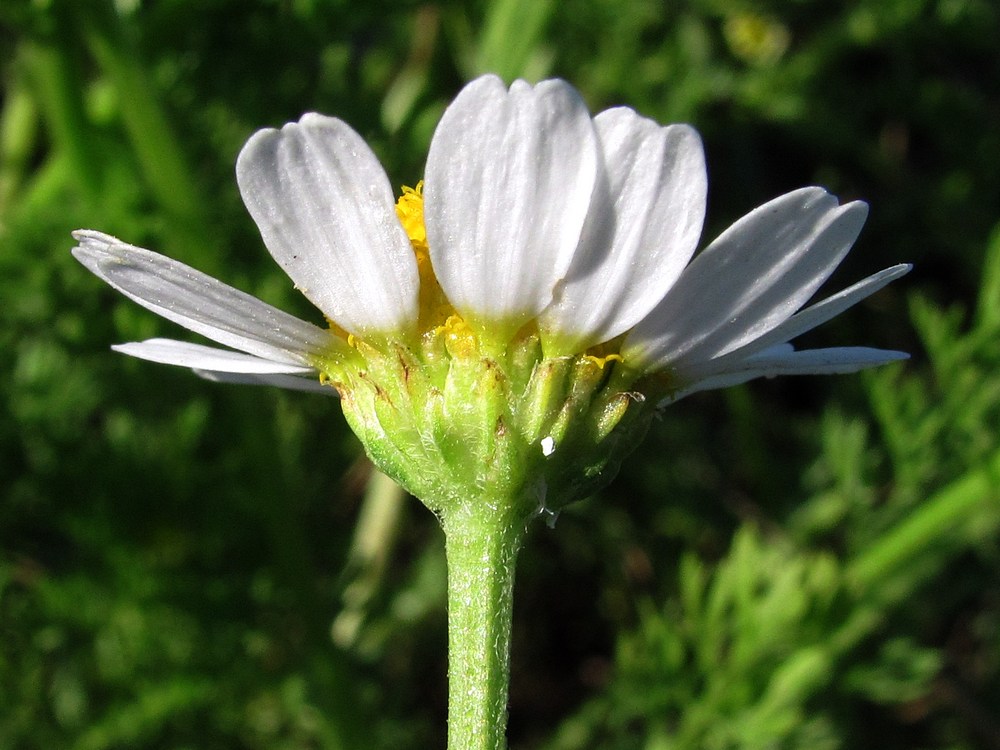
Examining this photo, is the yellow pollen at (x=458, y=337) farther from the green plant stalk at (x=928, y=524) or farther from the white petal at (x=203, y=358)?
the green plant stalk at (x=928, y=524)

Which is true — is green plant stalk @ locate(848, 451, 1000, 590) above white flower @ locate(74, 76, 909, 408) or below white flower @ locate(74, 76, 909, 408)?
above

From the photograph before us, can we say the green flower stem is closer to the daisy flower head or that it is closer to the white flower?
the daisy flower head

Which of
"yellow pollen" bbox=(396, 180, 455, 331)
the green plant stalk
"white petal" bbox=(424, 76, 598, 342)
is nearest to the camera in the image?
"white petal" bbox=(424, 76, 598, 342)

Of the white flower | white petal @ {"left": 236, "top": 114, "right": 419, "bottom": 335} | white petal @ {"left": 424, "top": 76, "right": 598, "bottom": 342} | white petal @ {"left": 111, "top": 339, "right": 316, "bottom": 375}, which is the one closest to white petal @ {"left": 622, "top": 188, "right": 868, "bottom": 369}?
the white flower

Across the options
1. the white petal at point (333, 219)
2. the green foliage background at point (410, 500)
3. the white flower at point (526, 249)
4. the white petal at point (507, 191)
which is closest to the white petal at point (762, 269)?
the white flower at point (526, 249)

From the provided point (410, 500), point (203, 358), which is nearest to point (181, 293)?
point (203, 358)

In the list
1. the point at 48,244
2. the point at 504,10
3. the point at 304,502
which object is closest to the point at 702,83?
the point at 504,10

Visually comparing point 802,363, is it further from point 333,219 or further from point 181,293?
point 181,293
